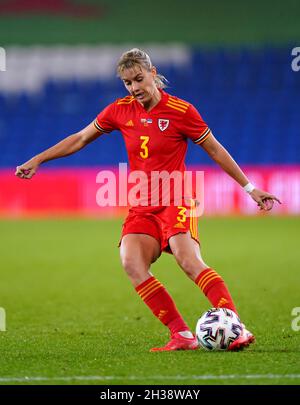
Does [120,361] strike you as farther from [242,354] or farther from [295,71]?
[295,71]

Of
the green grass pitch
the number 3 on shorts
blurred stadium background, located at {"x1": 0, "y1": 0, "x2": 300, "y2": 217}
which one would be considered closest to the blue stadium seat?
blurred stadium background, located at {"x1": 0, "y1": 0, "x2": 300, "y2": 217}

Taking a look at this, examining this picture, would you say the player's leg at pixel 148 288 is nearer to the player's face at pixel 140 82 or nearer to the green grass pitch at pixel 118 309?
the green grass pitch at pixel 118 309

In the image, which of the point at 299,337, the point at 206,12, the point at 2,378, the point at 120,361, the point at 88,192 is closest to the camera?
the point at 2,378

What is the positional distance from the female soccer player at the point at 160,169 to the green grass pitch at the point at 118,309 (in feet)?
1.29

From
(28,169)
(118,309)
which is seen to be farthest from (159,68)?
(28,169)

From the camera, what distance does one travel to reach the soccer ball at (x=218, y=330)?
6273mm

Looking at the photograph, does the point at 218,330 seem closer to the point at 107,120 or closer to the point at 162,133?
the point at 162,133

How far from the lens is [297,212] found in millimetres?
22469

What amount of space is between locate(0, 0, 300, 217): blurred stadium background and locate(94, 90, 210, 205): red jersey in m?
18.5

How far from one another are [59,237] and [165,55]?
11.1 metres

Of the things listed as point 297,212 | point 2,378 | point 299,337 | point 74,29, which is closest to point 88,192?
point 297,212

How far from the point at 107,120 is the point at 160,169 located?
1.85 ft

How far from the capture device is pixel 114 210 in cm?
2311

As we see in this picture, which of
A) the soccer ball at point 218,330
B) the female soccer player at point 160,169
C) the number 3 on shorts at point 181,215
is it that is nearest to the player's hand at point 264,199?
the female soccer player at point 160,169
